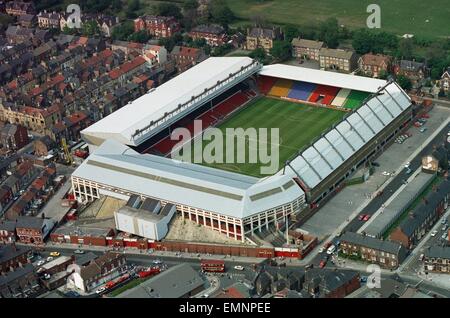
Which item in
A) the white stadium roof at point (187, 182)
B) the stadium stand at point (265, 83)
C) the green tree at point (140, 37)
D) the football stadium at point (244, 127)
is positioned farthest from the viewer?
the green tree at point (140, 37)

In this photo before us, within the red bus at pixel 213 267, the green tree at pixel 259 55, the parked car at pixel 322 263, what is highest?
the green tree at pixel 259 55

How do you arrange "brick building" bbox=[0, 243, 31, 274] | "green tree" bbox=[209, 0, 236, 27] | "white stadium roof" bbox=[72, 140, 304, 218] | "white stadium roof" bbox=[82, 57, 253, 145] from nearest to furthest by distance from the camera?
"brick building" bbox=[0, 243, 31, 274] < "white stadium roof" bbox=[72, 140, 304, 218] < "white stadium roof" bbox=[82, 57, 253, 145] < "green tree" bbox=[209, 0, 236, 27]

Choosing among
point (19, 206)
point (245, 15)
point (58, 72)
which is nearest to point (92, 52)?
point (58, 72)

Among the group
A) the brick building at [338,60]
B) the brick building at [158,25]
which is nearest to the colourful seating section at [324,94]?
the brick building at [338,60]

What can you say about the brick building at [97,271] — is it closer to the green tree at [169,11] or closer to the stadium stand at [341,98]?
the stadium stand at [341,98]

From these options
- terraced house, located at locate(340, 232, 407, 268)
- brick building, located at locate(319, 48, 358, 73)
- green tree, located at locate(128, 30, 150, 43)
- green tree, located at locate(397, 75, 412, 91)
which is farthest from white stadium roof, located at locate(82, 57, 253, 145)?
terraced house, located at locate(340, 232, 407, 268)

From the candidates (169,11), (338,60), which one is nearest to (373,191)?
(338,60)

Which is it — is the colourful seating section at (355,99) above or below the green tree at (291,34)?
below

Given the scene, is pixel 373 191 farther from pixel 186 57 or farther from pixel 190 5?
pixel 190 5

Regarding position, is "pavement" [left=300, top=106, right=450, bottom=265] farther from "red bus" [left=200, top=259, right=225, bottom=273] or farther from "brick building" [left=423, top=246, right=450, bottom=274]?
"brick building" [left=423, top=246, right=450, bottom=274]
